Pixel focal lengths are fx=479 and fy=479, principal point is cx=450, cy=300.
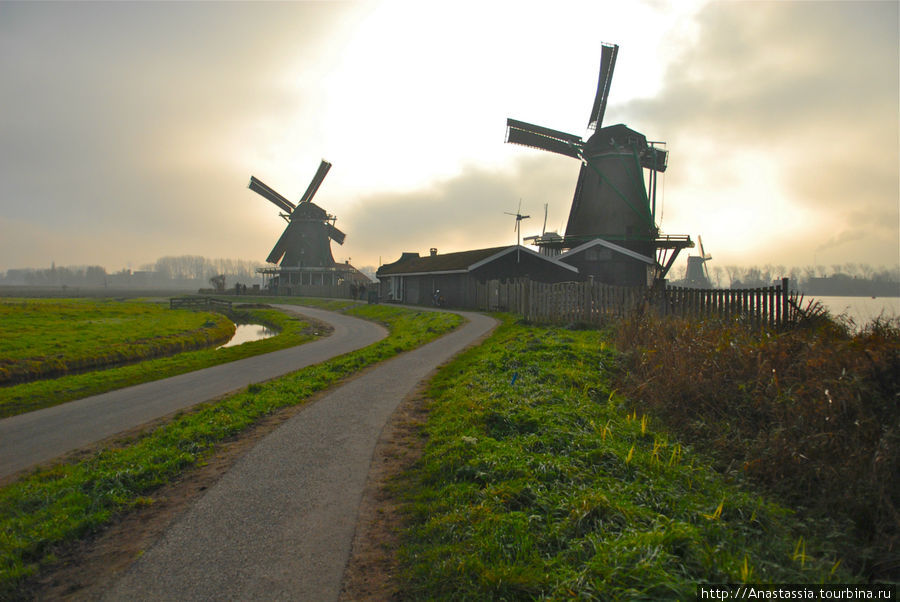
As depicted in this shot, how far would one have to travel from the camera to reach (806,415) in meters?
5.60

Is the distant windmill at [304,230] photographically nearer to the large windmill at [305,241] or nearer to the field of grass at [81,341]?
the large windmill at [305,241]

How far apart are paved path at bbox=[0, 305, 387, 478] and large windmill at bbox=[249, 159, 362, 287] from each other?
56.1 meters

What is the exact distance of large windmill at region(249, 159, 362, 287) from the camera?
7138 centimetres

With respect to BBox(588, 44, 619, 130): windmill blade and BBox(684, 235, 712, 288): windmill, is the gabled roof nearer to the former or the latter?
BBox(588, 44, 619, 130): windmill blade

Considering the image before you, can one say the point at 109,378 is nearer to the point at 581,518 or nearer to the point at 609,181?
the point at 581,518

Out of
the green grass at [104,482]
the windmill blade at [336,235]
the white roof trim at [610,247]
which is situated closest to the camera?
the green grass at [104,482]

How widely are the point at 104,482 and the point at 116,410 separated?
Answer: 6.12 meters

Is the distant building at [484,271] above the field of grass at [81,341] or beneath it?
above

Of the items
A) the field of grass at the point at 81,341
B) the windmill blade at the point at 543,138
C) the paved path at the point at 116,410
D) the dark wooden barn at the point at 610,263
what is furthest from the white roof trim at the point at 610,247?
the field of grass at the point at 81,341

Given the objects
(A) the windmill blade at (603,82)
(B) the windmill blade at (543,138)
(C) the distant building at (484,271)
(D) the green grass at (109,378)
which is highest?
(A) the windmill blade at (603,82)

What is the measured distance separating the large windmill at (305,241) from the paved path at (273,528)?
220ft

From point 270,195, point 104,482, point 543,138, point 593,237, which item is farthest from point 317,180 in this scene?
point 104,482

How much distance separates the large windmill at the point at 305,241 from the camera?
234ft

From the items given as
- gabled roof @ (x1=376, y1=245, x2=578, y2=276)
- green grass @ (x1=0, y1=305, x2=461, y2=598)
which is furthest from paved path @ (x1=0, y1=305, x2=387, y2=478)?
gabled roof @ (x1=376, y1=245, x2=578, y2=276)
